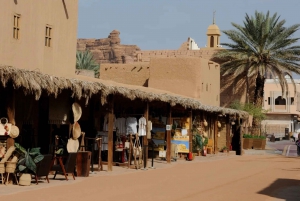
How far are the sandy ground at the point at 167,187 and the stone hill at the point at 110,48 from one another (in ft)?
371

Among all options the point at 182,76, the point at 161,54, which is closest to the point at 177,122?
the point at 182,76

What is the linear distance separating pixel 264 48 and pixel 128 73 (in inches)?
417

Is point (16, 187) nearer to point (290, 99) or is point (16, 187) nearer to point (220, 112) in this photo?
point (220, 112)

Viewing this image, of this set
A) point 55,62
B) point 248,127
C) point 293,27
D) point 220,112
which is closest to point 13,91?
point 55,62

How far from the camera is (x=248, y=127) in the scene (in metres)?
50.5

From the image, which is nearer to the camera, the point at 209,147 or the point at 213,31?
the point at 209,147

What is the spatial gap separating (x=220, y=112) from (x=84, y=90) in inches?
689

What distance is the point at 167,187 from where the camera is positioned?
15.3m

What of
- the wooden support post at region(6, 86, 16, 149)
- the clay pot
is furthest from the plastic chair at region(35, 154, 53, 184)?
the wooden support post at region(6, 86, 16, 149)

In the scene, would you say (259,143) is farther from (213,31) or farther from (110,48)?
(110,48)

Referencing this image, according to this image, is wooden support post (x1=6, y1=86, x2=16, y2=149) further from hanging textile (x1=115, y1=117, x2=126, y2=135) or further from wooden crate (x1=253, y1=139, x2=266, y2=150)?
wooden crate (x1=253, y1=139, x2=266, y2=150)

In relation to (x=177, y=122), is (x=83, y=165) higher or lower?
lower

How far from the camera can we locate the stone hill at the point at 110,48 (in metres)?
135

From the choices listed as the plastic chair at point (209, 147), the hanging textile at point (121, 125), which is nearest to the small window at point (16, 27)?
the hanging textile at point (121, 125)
